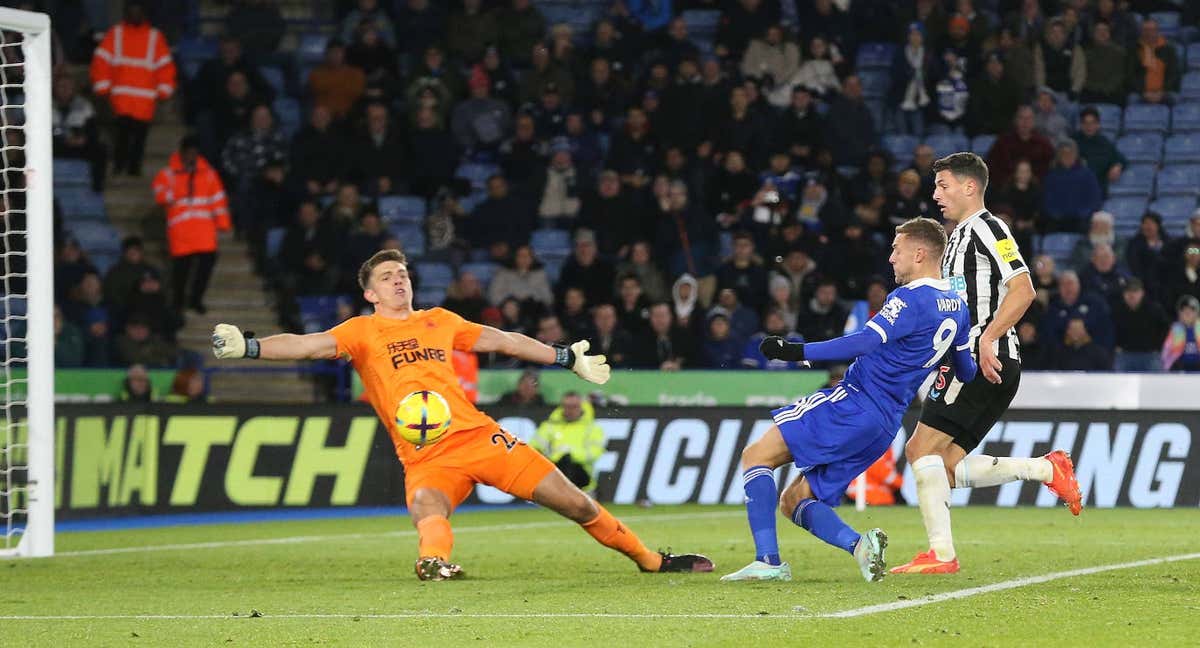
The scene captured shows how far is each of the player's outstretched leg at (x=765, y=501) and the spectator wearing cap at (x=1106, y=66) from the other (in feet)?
45.4

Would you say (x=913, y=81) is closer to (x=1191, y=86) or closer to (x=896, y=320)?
(x=1191, y=86)

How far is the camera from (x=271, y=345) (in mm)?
9602

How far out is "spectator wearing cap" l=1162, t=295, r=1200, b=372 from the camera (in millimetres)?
18219

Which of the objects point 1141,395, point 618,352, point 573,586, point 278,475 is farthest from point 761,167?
point 573,586

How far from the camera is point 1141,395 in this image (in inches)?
702

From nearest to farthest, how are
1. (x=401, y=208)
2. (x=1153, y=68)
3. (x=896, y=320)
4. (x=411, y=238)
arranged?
(x=896, y=320) < (x=411, y=238) < (x=401, y=208) < (x=1153, y=68)

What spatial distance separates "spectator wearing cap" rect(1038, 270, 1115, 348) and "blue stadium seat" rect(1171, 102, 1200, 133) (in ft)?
13.2

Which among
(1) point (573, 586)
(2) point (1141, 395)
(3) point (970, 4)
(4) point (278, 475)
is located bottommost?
(4) point (278, 475)

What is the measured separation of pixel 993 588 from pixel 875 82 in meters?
14.4

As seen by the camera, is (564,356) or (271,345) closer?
(271,345)

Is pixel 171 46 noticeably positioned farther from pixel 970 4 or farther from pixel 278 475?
pixel 970 4

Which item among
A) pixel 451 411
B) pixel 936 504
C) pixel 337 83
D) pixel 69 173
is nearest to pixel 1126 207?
pixel 337 83

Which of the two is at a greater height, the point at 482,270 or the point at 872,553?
the point at 872,553

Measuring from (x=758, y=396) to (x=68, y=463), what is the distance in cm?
643
